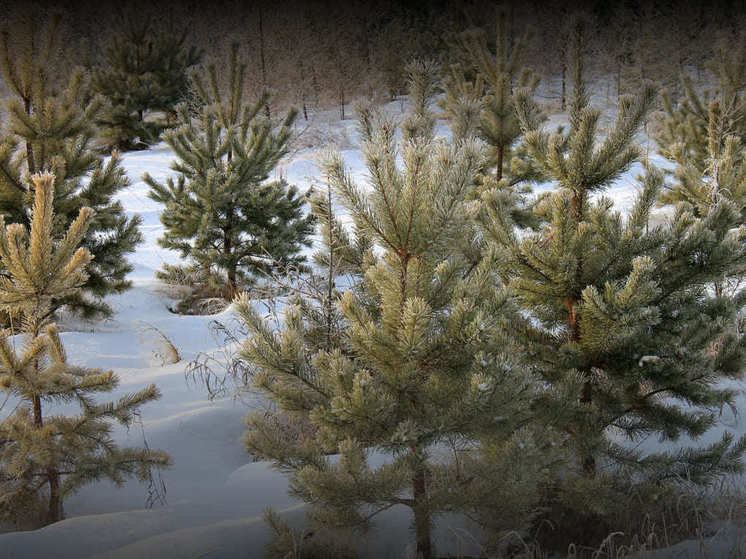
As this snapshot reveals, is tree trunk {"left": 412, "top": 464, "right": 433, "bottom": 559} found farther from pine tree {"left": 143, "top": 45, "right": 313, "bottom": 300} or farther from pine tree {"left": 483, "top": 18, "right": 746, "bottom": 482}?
pine tree {"left": 143, "top": 45, "right": 313, "bottom": 300}

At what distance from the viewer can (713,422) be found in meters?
3.78

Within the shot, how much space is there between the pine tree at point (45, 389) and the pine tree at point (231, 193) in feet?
16.7

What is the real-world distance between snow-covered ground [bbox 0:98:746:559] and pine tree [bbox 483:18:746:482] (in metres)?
1.06

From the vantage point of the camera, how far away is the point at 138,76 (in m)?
20.7

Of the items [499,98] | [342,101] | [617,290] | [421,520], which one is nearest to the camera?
[421,520]

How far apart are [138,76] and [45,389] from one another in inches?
784

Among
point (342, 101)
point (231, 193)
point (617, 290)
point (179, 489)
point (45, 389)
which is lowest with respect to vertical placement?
point (179, 489)

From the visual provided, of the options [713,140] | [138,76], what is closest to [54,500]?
[713,140]

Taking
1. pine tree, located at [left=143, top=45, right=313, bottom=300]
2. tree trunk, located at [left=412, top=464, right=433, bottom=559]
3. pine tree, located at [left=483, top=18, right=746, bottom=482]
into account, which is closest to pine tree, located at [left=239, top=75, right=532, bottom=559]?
tree trunk, located at [left=412, top=464, right=433, bottom=559]

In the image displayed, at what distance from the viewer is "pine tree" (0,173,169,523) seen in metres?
3.23

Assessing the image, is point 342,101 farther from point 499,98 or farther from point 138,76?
point 499,98

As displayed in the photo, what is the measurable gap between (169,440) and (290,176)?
1402 cm

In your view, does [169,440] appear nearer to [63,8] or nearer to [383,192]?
[383,192]

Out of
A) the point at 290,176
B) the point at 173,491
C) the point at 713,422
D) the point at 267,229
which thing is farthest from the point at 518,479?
the point at 290,176
